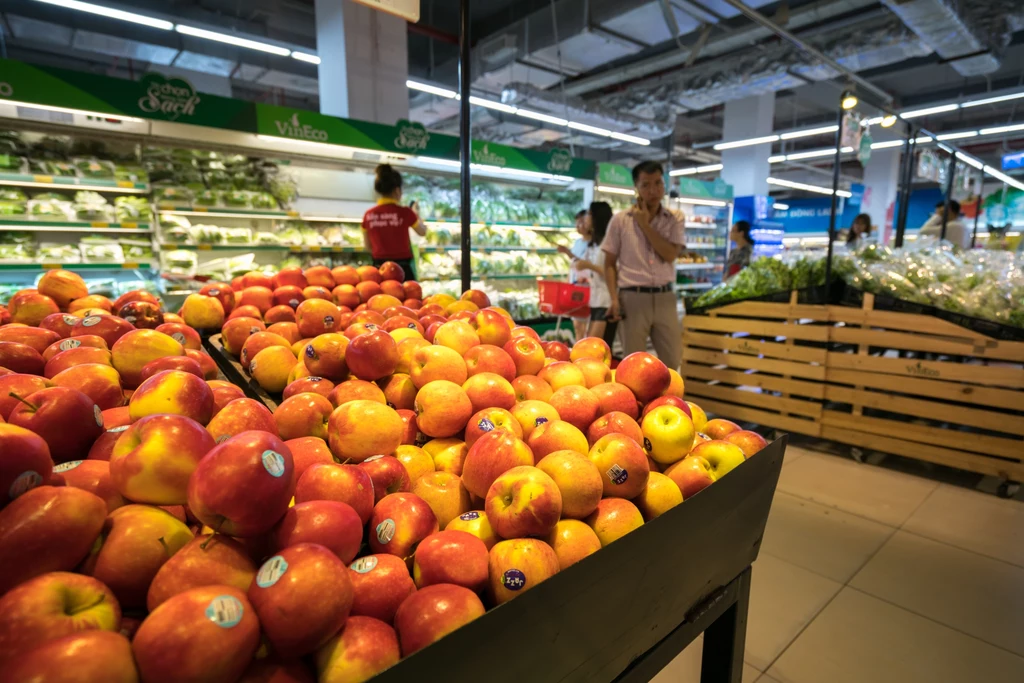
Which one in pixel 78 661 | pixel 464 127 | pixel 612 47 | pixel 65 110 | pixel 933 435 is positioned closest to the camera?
pixel 78 661

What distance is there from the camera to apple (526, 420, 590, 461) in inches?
43.3

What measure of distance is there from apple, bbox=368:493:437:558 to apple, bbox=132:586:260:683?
0.91 feet

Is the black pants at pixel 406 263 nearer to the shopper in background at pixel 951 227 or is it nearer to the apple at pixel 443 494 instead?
the apple at pixel 443 494

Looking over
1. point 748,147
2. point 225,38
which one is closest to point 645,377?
point 225,38

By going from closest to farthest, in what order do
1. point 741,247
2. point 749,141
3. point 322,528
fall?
1. point 322,528
2. point 741,247
3. point 749,141

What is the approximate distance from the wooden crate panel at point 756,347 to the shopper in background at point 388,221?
2.53 m

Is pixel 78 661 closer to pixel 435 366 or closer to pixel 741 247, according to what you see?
pixel 435 366

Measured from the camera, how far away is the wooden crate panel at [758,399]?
12.6ft

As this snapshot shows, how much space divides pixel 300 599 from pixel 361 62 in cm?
728

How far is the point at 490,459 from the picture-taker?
100 centimetres

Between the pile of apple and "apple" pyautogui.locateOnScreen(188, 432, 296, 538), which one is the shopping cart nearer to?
the pile of apple

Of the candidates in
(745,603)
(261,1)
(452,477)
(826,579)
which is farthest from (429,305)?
(261,1)

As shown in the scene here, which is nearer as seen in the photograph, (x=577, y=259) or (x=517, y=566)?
(x=517, y=566)

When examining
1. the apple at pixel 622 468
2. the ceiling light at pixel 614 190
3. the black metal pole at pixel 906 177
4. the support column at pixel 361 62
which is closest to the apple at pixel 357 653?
the apple at pixel 622 468
